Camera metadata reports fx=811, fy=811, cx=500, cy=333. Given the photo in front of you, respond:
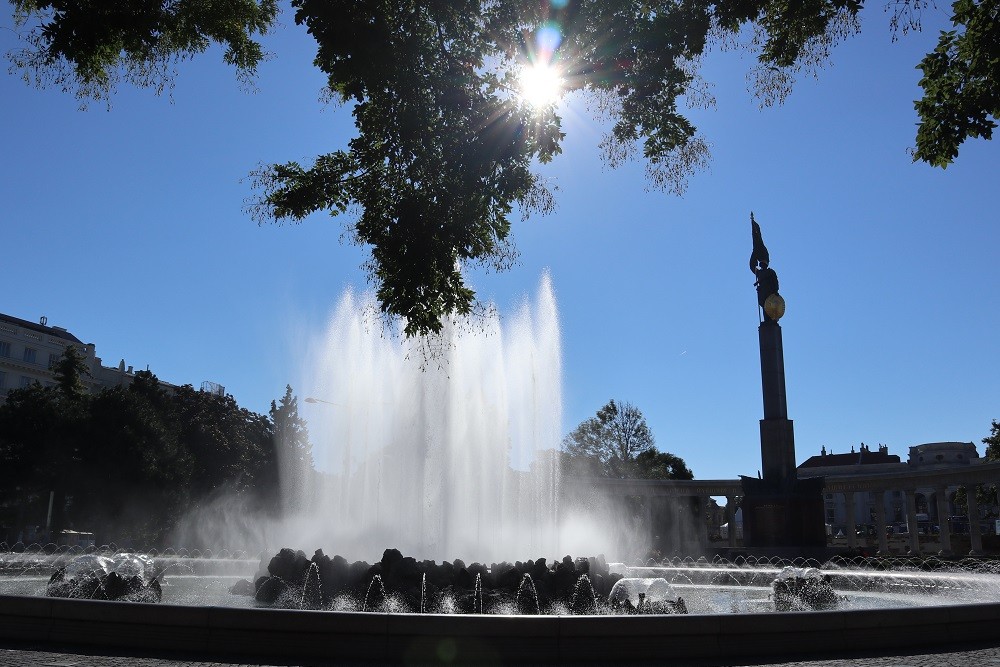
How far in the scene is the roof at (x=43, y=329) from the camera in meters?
75.6

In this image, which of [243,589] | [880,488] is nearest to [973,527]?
[880,488]

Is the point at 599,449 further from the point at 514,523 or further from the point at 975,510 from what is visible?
the point at 514,523

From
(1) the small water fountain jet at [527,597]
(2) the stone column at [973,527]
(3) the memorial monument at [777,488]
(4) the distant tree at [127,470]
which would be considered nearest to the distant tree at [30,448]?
(4) the distant tree at [127,470]

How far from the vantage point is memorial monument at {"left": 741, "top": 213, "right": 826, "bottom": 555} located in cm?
4431

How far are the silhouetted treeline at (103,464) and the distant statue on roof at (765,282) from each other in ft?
128

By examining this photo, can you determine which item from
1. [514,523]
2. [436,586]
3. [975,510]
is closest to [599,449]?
[975,510]

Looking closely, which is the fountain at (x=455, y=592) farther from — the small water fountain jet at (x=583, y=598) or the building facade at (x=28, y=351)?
the building facade at (x=28, y=351)

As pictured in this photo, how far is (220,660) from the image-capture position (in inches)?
349

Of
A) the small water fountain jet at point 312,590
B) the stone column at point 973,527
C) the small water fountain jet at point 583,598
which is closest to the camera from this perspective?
the small water fountain jet at point 583,598

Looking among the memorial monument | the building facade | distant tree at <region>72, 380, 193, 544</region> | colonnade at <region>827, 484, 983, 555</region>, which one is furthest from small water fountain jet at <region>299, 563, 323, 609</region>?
the building facade

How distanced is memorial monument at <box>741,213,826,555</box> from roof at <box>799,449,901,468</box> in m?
88.8

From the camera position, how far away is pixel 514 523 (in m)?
27.9

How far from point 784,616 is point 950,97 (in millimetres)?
8116

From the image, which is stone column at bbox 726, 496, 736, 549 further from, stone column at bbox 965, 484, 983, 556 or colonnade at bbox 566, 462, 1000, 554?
stone column at bbox 965, 484, 983, 556
